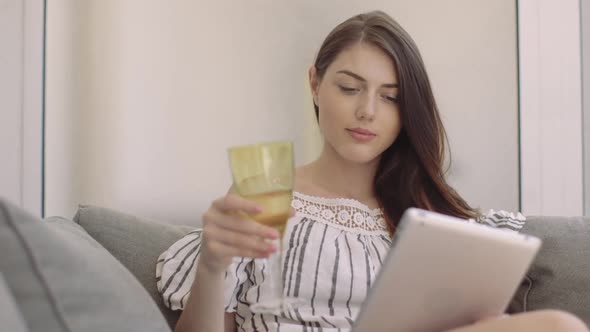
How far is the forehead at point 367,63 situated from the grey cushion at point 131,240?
21.8 inches

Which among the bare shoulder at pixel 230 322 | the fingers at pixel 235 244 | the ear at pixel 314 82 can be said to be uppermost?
the ear at pixel 314 82

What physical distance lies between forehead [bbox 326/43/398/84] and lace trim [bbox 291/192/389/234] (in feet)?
0.94

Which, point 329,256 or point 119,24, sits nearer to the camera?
point 329,256

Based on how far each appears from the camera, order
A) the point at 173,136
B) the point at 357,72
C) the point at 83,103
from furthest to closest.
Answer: the point at 173,136, the point at 83,103, the point at 357,72

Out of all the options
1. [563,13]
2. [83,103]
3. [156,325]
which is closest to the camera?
[156,325]

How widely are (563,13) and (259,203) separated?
6.13 feet

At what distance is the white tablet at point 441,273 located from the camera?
91cm

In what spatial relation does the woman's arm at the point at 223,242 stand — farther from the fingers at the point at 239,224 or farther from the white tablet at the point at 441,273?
the white tablet at the point at 441,273

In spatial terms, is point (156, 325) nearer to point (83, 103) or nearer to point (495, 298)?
point (495, 298)

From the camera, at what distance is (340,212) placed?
1.66 meters

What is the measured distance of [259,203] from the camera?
96 centimetres

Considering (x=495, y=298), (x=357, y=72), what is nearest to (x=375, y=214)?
(x=357, y=72)

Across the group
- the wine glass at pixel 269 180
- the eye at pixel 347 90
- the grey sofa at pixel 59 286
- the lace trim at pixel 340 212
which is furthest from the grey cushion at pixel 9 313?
the eye at pixel 347 90

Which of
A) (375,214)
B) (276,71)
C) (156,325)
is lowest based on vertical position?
(156,325)
